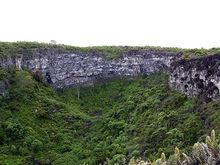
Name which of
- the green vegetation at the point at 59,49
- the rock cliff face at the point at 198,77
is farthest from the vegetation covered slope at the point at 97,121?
the green vegetation at the point at 59,49

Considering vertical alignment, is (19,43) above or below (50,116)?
above

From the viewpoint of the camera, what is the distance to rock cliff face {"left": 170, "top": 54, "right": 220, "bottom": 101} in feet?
261

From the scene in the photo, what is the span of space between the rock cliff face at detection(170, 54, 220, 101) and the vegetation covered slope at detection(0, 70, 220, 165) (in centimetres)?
152

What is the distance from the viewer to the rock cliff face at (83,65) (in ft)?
375

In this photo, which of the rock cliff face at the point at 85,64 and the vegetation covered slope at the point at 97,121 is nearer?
the vegetation covered slope at the point at 97,121

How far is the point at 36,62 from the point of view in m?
115

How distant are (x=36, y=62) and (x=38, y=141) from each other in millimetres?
27049

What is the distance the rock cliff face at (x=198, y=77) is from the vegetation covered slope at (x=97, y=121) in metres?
1.52

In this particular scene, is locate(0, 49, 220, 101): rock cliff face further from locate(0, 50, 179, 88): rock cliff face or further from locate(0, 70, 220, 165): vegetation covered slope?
locate(0, 70, 220, 165): vegetation covered slope

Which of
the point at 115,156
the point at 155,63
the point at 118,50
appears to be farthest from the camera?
the point at 118,50

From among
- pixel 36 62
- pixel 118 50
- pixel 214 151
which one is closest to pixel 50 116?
pixel 36 62

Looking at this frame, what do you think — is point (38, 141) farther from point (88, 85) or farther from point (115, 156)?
point (88, 85)

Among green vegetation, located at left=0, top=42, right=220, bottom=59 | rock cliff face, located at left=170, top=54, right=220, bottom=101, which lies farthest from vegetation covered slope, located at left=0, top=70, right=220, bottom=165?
green vegetation, located at left=0, top=42, right=220, bottom=59

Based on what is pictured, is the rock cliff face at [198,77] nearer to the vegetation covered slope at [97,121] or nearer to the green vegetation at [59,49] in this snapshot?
the vegetation covered slope at [97,121]
